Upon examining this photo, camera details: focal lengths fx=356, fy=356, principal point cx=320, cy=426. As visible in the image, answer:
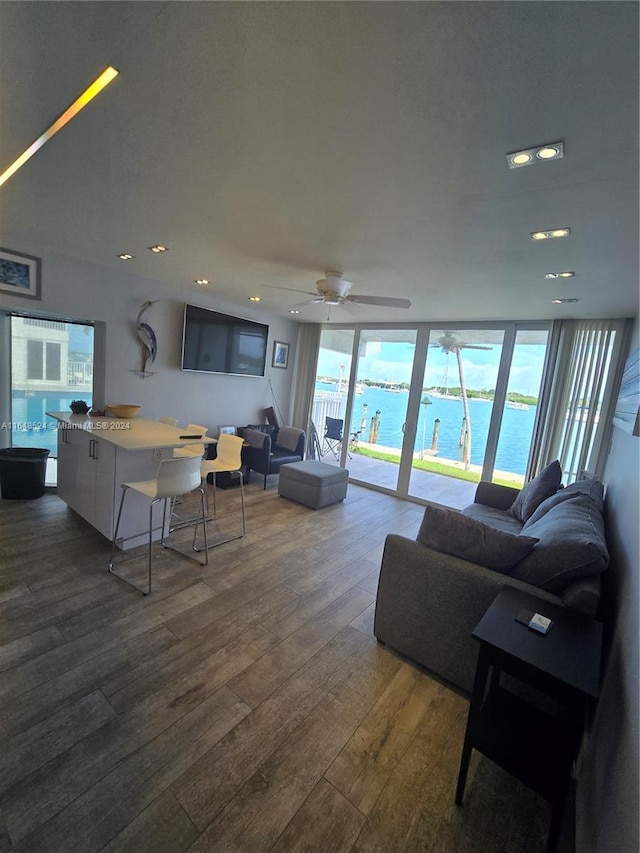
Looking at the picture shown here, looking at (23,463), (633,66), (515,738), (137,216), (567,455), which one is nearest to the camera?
(633,66)

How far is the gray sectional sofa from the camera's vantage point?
1635 millimetres

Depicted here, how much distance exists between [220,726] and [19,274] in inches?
157

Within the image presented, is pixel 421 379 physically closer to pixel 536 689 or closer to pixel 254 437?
pixel 254 437

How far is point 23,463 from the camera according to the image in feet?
11.9

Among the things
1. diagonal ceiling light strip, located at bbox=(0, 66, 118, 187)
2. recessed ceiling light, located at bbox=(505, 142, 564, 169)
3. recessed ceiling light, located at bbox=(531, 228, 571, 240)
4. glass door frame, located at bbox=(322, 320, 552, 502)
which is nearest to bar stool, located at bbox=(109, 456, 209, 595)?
diagonal ceiling light strip, located at bbox=(0, 66, 118, 187)

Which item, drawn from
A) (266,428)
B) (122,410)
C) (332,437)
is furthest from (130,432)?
(332,437)

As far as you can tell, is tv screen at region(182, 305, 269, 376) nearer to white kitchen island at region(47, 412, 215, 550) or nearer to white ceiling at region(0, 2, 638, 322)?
white kitchen island at region(47, 412, 215, 550)

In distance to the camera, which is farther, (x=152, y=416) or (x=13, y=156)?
(x=152, y=416)

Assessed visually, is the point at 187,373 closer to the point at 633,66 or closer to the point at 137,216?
the point at 137,216

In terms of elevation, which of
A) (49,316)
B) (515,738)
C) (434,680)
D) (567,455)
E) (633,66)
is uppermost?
(633,66)

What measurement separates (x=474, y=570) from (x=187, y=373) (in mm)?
4232

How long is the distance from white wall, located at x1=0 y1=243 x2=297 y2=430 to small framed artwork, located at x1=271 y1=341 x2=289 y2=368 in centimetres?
10

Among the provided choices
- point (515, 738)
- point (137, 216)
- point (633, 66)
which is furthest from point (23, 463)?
point (633, 66)

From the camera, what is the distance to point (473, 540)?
1895 millimetres
